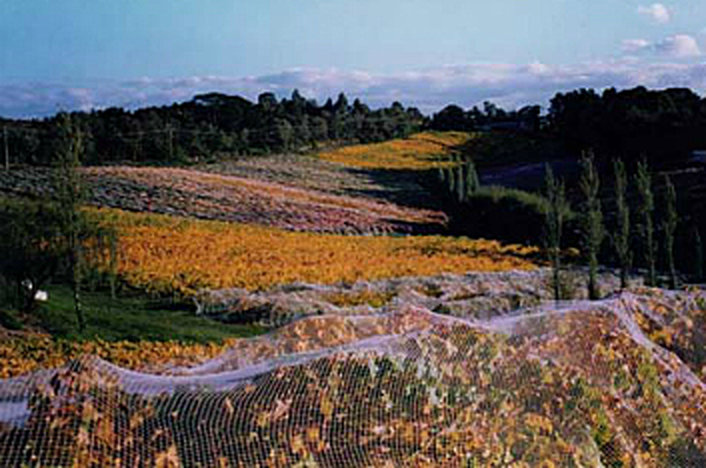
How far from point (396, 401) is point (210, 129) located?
201 feet

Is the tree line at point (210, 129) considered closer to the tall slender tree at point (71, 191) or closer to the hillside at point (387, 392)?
the tall slender tree at point (71, 191)

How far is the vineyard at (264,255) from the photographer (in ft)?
68.3

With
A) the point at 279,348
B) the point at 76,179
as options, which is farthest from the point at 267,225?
the point at 279,348

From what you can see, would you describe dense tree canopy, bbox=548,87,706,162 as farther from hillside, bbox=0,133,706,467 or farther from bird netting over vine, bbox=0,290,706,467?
bird netting over vine, bbox=0,290,706,467

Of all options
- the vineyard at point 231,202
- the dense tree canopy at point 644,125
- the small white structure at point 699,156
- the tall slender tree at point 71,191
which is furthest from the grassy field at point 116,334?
the dense tree canopy at point 644,125

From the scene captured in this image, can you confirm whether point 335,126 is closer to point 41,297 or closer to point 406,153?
point 406,153

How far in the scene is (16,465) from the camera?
4.38 metres

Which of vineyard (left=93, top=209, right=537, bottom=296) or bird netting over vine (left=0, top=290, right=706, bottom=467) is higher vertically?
bird netting over vine (left=0, top=290, right=706, bottom=467)

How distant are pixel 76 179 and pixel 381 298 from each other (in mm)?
6701

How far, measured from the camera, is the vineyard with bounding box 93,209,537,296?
68.3ft

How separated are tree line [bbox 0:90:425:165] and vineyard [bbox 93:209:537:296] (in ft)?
61.0

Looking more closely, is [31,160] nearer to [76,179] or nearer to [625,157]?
[625,157]

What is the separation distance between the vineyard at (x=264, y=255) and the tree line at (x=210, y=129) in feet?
61.0

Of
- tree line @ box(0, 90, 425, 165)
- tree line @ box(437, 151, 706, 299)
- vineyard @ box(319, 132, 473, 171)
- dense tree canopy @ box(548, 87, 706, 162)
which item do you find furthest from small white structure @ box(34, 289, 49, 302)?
vineyard @ box(319, 132, 473, 171)
